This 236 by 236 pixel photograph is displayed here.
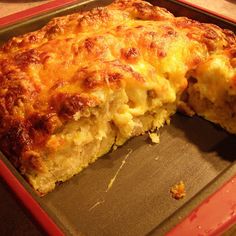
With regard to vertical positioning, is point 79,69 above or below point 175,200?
above

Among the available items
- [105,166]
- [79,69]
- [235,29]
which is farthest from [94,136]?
[235,29]

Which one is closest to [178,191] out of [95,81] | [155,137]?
[155,137]

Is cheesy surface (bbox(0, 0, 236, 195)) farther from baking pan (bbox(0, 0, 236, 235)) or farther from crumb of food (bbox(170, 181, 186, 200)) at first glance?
crumb of food (bbox(170, 181, 186, 200))

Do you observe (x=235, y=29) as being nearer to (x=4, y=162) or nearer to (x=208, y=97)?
(x=208, y=97)

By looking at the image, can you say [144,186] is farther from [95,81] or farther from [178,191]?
[95,81]

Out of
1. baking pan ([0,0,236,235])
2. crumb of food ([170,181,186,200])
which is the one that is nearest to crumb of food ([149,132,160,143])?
baking pan ([0,0,236,235])

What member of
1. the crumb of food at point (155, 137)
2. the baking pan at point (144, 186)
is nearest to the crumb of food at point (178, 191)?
the baking pan at point (144, 186)
